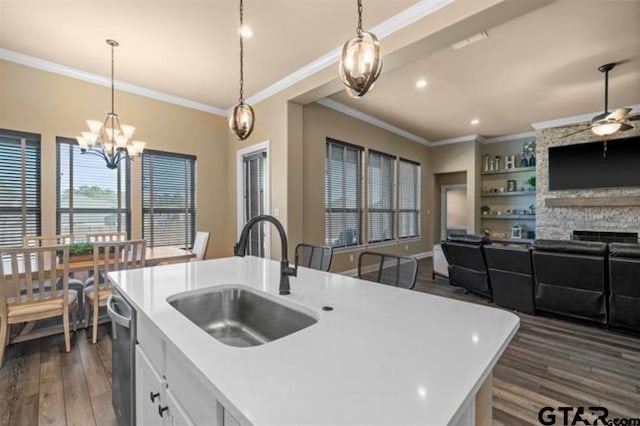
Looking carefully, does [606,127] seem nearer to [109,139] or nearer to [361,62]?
[361,62]

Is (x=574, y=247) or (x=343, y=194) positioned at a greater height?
(x=343, y=194)

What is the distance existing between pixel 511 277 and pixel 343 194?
2.92m

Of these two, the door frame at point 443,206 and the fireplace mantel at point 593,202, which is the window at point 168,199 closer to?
the door frame at point 443,206

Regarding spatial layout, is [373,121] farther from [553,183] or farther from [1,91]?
[1,91]

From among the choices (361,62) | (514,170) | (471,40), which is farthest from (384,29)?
(514,170)

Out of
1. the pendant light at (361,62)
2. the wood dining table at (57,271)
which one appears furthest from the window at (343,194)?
the pendant light at (361,62)

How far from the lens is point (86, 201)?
13.4 feet

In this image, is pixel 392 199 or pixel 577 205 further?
pixel 392 199

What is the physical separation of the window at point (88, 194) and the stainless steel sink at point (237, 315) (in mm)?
3421

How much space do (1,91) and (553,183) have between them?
9.01 metres

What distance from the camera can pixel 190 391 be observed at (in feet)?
2.93

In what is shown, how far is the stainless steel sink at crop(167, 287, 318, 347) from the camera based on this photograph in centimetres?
136

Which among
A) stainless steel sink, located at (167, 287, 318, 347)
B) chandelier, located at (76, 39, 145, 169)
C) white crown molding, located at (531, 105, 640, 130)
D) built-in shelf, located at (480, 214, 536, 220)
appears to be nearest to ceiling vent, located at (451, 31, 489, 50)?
stainless steel sink, located at (167, 287, 318, 347)

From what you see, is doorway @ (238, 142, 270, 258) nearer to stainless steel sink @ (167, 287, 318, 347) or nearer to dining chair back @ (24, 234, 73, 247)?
dining chair back @ (24, 234, 73, 247)
